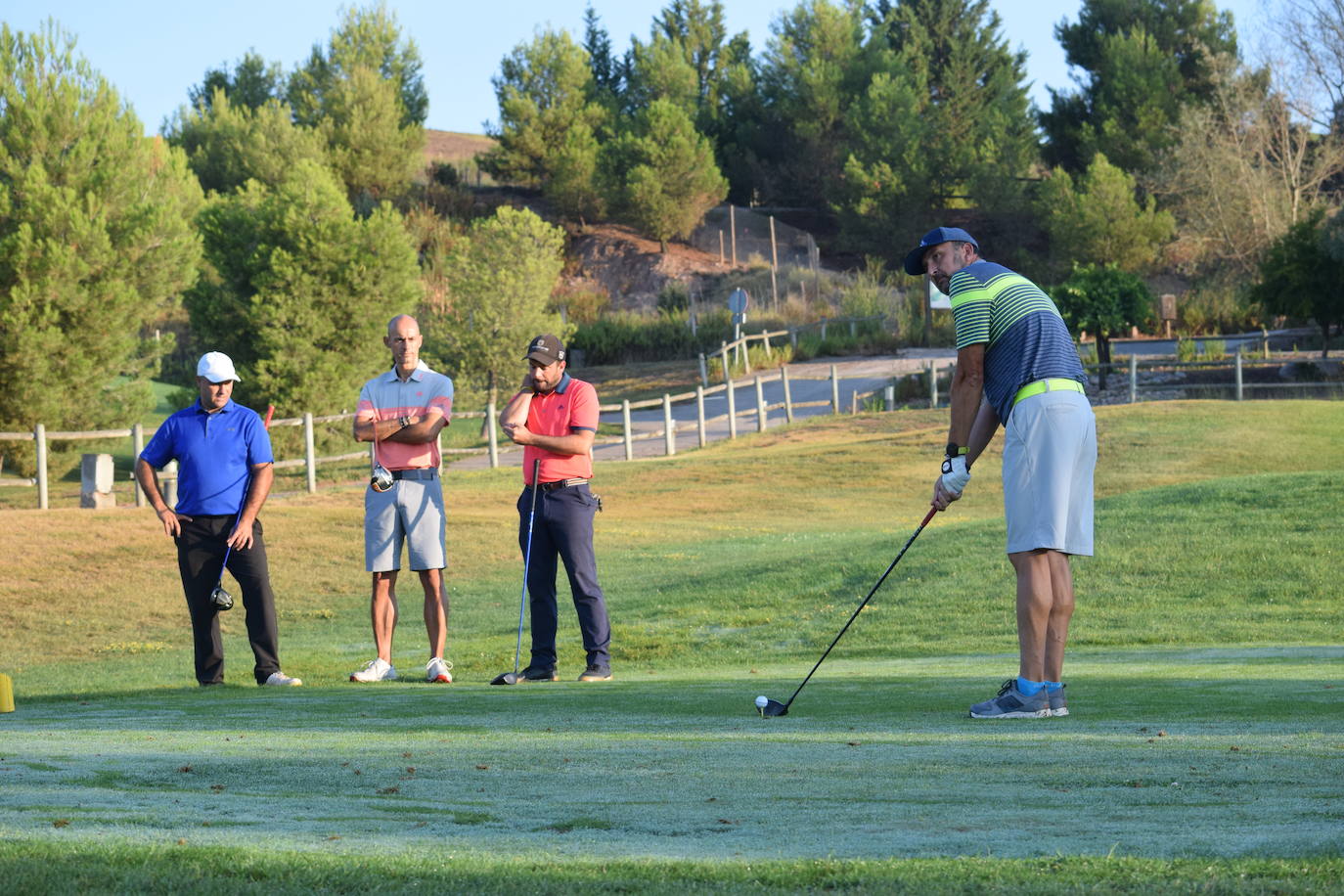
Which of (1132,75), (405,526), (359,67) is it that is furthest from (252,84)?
(405,526)

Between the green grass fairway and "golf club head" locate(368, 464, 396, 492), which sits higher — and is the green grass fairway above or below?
below

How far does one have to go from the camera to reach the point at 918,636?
13.8m

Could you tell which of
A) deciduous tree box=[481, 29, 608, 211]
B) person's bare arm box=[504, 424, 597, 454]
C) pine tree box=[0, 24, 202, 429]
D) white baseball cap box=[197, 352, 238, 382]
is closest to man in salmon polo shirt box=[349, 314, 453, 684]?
person's bare arm box=[504, 424, 597, 454]

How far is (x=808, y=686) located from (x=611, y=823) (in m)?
4.98

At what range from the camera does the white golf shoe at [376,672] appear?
10375mm

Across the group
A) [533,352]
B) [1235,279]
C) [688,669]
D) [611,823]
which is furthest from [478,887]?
[1235,279]

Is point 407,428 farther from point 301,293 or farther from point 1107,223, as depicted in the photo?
point 1107,223

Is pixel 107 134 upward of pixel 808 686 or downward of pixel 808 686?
upward

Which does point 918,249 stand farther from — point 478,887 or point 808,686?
point 478,887

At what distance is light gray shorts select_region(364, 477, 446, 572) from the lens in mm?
10398

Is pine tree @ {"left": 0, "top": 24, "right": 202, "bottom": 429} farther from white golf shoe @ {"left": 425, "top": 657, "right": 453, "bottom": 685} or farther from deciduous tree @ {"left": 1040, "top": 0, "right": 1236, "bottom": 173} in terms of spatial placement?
deciduous tree @ {"left": 1040, "top": 0, "right": 1236, "bottom": 173}

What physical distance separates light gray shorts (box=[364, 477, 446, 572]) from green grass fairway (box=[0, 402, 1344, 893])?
985 mm

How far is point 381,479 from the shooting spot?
33.6ft

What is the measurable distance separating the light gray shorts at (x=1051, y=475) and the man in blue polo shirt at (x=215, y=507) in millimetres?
5416
